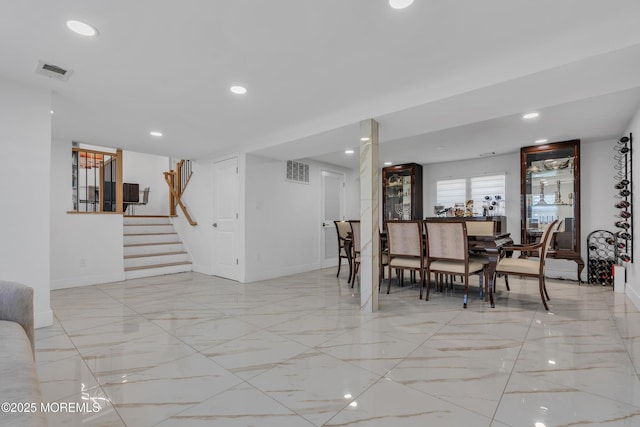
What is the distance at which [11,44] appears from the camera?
2203 mm

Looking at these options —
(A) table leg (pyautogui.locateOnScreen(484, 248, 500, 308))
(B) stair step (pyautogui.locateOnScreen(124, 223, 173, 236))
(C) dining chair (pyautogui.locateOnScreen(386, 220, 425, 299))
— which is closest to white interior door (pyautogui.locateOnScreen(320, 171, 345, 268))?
(C) dining chair (pyautogui.locateOnScreen(386, 220, 425, 299))

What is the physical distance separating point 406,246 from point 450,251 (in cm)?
57

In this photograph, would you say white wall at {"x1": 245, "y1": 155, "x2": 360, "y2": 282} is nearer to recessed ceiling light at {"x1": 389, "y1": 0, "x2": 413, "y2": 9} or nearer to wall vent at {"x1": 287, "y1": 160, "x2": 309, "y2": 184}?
wall vent at {"x1": 287, "y1": 160, "x2": 309, "y2": 184}

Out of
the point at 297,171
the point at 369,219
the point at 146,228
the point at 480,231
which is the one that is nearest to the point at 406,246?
the point at 369,219

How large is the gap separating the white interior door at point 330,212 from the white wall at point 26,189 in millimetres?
4502

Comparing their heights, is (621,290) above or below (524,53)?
below

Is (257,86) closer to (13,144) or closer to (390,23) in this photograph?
(390,23)

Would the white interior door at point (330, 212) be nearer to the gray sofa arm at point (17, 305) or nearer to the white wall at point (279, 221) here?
→ the white wall at point (279, 221)

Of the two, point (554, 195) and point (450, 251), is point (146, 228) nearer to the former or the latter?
point (450, 251)

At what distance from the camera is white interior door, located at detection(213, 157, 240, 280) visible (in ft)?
17.3

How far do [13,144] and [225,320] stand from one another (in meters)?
2.49

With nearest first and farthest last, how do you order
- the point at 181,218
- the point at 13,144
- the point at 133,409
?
the point at 133,409 < the point at 13,144 < the point at 181,218

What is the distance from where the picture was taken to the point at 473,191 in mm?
6508

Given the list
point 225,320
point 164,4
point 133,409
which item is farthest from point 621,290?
point 164,4
